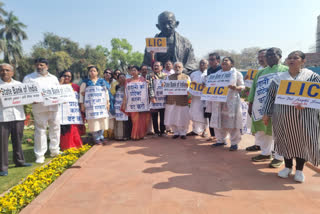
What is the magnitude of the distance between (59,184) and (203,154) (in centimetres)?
267

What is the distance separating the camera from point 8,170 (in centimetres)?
421

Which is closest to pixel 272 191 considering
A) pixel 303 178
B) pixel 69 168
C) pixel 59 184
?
A: pixel 303 178

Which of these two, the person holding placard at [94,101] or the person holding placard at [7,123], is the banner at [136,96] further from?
the person holding placard at [7,123]

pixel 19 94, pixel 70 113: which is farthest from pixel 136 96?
pixel 19 94

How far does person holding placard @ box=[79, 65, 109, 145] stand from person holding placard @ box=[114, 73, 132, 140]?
0.38m

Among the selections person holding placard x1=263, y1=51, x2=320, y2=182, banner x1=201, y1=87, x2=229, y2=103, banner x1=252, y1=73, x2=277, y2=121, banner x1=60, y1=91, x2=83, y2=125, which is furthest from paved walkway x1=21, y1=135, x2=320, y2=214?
banner x1=201, y1=87, x2=229, y2=103

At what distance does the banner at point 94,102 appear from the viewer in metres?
5.14

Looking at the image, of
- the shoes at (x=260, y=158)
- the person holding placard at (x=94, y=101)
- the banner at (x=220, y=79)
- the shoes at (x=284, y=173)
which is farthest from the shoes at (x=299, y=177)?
the person holding placard at (x=94, y=101)

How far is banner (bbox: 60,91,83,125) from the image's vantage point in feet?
16.7

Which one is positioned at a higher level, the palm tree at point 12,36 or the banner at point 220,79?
the palm tree at point 12,36

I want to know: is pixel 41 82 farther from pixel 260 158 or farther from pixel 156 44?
pixel 260 158

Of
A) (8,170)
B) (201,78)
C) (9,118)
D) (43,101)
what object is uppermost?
(201,78)

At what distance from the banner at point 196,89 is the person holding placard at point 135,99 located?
113cm

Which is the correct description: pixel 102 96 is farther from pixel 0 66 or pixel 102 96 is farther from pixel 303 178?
pixel 303 178
